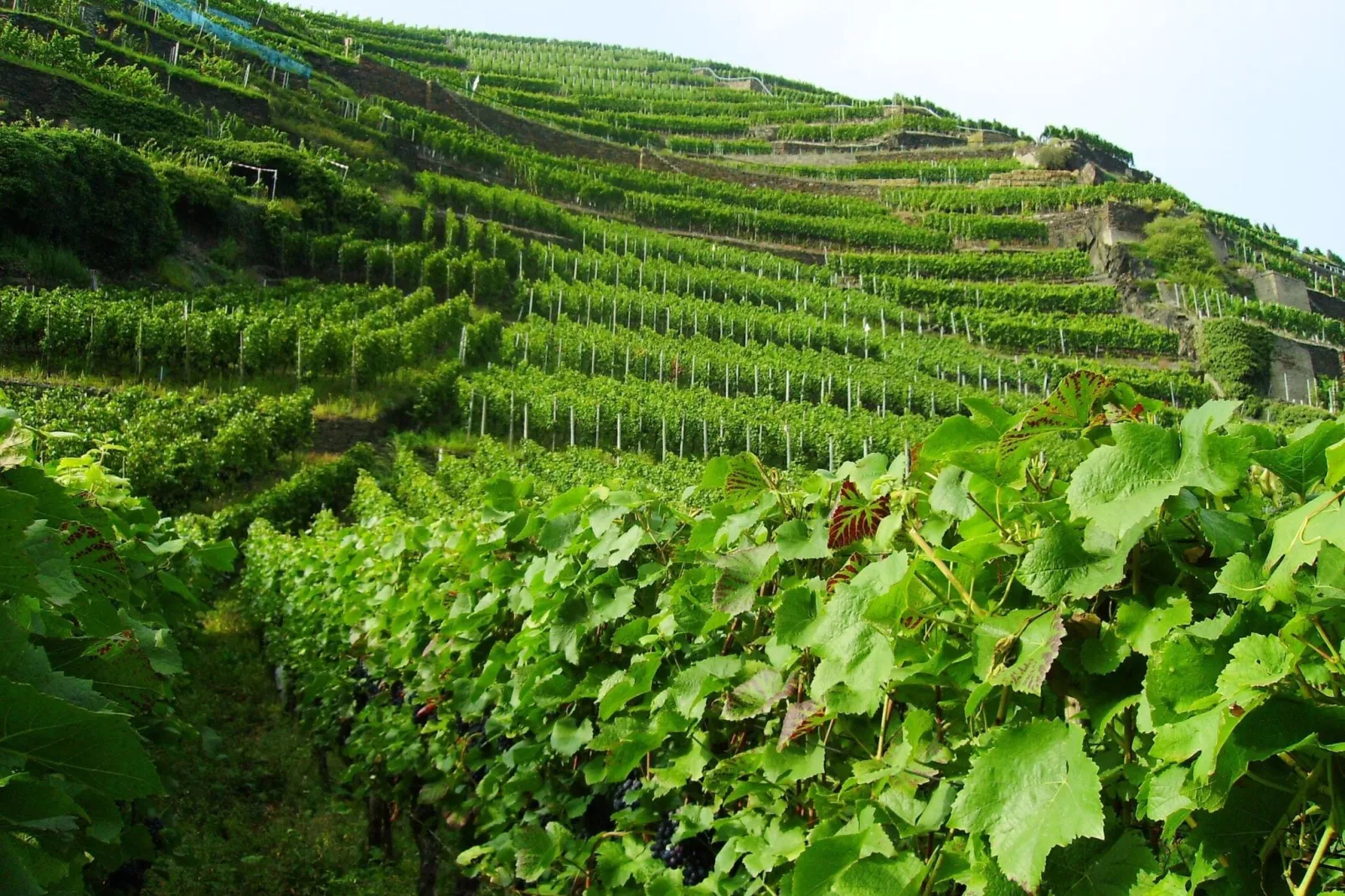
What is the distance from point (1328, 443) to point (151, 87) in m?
40.8

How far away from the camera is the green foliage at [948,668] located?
91cm

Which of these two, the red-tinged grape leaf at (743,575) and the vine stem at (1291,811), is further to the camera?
the red-tinged grape leaf at (743,575)

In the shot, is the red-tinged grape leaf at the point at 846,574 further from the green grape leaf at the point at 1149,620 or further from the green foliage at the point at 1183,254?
the green foliage at the point at 1183,254

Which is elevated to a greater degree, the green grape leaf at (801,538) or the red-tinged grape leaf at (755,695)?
the green grape leaf at (801,538)

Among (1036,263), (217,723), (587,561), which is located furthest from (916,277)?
(587,561)

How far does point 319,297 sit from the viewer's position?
27.4 m

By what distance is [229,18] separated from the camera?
5031cm

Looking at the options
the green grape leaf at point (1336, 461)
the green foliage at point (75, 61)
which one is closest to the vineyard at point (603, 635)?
the green grape leaf at point (1336, 461)

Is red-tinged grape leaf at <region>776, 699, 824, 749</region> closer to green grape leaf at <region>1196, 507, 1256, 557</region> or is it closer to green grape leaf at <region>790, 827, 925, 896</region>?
green grape leaf at <region>790, 827, 925, 896</region>

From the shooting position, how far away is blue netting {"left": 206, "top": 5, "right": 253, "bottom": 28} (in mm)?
49812

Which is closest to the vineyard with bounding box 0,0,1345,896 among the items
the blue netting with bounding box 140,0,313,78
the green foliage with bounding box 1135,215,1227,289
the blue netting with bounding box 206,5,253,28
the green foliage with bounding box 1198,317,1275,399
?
the blue netting with bounding box 140,0,313,78

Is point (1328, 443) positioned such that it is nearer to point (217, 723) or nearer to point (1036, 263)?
point (217, 723)

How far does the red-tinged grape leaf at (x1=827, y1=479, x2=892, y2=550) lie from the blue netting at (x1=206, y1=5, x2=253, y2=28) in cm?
5591

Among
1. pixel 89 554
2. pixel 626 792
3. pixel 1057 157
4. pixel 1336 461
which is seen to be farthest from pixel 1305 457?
pixel 1057 157
